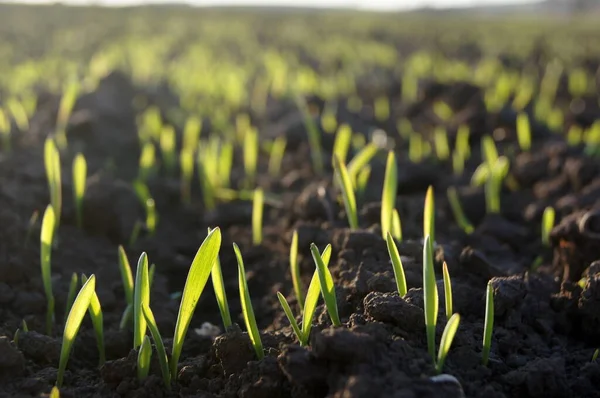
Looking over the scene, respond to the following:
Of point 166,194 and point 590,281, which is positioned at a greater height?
point 590,281

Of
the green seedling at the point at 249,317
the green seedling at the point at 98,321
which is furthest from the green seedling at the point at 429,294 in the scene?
the green seedling at the point at 98,321

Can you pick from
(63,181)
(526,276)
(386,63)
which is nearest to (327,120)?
(63,181)

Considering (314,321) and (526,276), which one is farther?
(526,276)

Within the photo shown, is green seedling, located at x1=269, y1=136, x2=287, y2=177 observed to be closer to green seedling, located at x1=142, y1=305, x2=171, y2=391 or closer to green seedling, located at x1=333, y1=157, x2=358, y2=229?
green seedling, located at x1=333, y1=157, x2=358, y2=229

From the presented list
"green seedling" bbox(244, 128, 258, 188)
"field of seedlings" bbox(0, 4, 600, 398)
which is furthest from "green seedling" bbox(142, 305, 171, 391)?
"green seedling" bbox(244, 128, 258, 188)

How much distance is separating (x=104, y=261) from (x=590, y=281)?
4.07 ft

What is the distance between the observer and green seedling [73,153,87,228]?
1879 millimetres

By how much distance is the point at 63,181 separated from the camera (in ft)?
7.61

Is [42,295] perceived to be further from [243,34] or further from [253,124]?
[243,34]

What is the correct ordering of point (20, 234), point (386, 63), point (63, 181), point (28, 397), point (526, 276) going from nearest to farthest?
point (28, 397)
point (526, 276)
point (20, 234)
point (63, 181)
point (386, 63)

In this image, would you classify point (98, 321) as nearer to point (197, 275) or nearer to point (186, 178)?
point (197, 275)

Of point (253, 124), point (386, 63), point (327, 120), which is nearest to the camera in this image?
point (327, 120)

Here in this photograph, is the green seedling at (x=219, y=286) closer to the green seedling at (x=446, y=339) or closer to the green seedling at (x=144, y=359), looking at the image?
the green seedling at (x=144, y=359)

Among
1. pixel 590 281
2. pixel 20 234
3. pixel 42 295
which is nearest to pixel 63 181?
pixel 20 234
